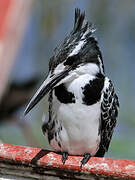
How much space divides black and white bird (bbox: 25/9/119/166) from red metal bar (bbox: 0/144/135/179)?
338 millimetres

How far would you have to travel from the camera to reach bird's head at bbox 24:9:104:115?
2.32 metres

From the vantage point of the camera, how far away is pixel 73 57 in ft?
7.75

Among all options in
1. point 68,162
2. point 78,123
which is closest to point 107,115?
point 78,123

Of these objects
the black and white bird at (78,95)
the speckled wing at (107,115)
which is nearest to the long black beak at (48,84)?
the black and white bird at (78,95)

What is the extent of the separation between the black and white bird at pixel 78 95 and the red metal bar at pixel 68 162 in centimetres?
34

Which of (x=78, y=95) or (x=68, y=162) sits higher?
(x=78, y=95)

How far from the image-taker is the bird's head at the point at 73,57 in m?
2.32

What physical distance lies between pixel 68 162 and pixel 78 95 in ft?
1.76

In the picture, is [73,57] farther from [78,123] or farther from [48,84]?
[78,123]

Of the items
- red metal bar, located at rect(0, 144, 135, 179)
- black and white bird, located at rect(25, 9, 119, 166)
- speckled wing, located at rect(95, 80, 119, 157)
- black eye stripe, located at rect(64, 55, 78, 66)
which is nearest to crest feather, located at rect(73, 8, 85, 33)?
black and white bird, located at rect(25, 9, 119, 166)

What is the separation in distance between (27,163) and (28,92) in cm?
374

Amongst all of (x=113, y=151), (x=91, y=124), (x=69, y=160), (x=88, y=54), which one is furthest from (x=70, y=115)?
(x=113, y=151)

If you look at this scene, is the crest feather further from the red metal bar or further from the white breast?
the red metal bar

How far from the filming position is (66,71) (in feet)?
7.64
